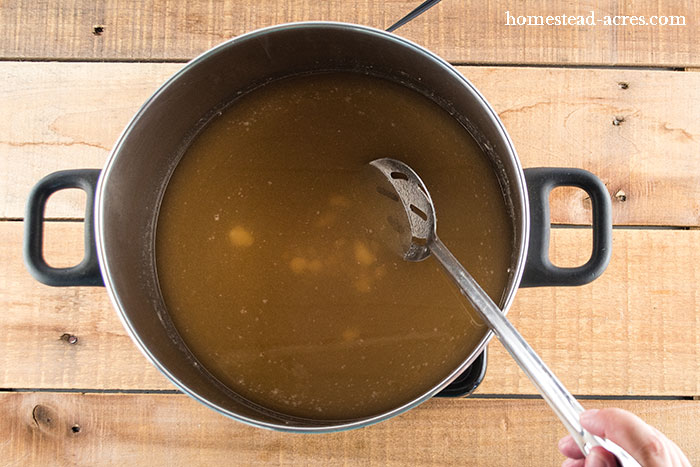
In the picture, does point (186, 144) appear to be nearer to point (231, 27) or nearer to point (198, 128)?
point (198, 128)

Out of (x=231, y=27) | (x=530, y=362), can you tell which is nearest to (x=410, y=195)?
(x=530, y=362)

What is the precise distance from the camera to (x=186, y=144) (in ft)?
1.93

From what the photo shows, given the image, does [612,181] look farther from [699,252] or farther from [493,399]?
[493,399]

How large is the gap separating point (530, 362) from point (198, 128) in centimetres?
40

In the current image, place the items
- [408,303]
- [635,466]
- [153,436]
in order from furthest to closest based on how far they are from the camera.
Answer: [153,436] → [408,303] → [635,466]

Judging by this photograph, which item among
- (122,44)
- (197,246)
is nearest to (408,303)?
(197,246)

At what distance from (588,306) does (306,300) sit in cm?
37

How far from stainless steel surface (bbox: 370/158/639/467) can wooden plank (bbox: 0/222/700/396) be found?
18 cm

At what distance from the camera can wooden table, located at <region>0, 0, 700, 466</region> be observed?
68cm

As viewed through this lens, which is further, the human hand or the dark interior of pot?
the dark interior of pot

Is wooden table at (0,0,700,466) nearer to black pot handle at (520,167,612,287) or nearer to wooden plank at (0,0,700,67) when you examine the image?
wooden plank at (0,0,700,67)

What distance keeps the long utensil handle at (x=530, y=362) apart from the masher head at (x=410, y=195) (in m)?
0.03

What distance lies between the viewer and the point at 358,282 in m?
0.55

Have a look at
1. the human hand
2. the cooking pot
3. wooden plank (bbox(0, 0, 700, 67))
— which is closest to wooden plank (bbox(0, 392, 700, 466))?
the cooking pot
